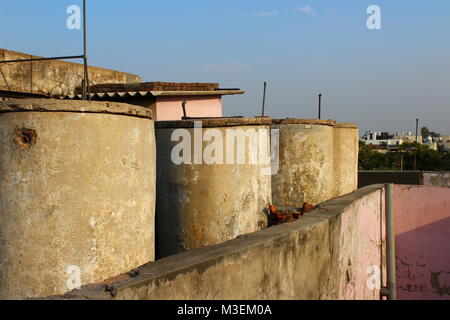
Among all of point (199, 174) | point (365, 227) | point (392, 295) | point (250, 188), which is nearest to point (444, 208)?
point (392, 295)

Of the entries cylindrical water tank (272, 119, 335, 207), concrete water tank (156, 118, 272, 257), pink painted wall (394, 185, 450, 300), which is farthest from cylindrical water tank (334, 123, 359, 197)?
concrete water tank (156, 118, 272, 257)

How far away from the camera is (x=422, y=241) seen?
784 centimetres

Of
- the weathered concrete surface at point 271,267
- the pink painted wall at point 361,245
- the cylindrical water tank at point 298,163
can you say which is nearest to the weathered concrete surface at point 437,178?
the pink painted wall at point 361,245

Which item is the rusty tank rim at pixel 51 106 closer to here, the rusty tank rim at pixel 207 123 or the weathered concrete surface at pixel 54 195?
the weathered concrete surface at pixel 54 195

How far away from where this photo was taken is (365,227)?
5895 mm

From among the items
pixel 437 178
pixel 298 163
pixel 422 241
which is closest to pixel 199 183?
pixel 298 163

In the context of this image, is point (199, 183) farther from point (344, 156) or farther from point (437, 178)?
point (437, 178)

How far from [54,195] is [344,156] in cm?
591

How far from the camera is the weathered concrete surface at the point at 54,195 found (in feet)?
7.80

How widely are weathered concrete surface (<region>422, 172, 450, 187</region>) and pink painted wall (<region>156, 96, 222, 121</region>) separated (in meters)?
5.49

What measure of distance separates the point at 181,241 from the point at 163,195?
39cm

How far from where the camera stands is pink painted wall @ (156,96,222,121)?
8500 mm

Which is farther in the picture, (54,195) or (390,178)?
(390,178)
